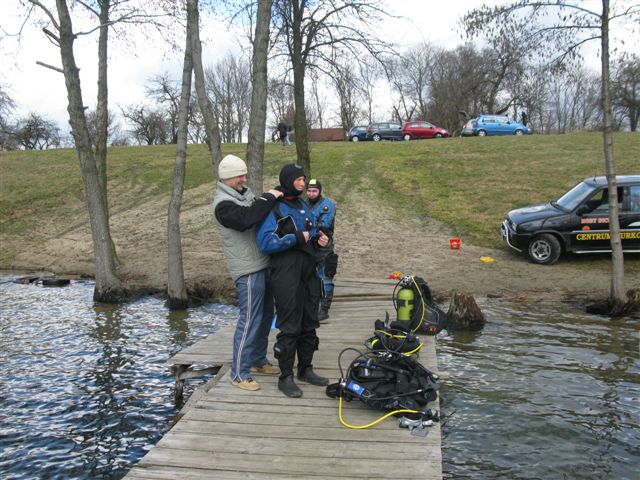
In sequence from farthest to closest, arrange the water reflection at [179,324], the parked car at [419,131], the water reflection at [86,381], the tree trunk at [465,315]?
the parked car at [419,131] → the water reflection at [179,324] → the tree trunk at [465,315] → the water reflection at [86,381]

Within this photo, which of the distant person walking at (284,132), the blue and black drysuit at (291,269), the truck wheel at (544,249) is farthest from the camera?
the distant person walking at (284,132)

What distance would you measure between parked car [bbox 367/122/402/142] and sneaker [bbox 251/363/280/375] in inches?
1296

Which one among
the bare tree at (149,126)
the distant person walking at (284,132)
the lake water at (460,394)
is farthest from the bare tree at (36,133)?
the lake water at (460,394)

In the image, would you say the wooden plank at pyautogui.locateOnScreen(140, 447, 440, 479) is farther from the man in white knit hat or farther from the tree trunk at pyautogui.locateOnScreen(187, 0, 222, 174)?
the tree trunk at pyautogui.locateOnScreen(187, 0, 222, 174)

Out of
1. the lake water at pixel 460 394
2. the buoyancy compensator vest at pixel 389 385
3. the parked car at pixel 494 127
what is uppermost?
the parked car at pixel 494 127

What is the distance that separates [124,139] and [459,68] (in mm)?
44552

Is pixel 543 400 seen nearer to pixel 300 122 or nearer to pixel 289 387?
pixel 289 387

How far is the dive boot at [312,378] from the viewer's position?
535 cm

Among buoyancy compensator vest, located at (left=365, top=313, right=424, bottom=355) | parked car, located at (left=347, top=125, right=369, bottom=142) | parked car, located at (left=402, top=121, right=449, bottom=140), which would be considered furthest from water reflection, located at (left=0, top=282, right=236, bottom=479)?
parked car, located at (left=402, top=121, right=449, bottom=140)

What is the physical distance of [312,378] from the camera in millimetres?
5395

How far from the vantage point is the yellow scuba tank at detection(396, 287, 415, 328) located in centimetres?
739

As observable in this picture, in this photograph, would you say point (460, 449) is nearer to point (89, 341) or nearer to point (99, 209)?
point (89, 341)

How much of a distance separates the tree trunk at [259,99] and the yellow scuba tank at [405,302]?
136 inches

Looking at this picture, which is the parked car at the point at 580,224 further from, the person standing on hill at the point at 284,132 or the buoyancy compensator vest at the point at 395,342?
the person standing on hill at the point at 284,132
